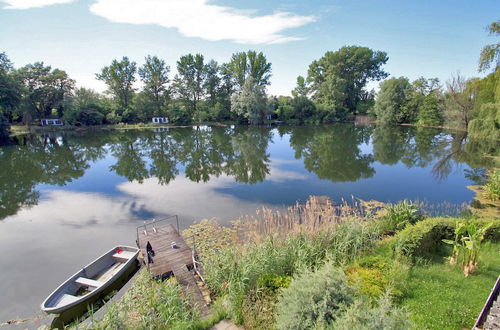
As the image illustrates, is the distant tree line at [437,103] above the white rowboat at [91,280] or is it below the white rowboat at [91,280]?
above

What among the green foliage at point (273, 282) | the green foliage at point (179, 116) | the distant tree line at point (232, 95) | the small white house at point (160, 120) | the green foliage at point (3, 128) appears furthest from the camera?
Answer: the small white house at point (160, 120)

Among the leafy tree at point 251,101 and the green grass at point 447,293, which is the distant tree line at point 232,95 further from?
the green grass at point 447,293

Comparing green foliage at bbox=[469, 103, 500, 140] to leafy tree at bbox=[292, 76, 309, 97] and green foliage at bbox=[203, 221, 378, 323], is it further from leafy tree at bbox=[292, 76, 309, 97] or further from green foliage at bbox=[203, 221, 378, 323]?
leafy tree at bbox=[292, 76, 309, 97]

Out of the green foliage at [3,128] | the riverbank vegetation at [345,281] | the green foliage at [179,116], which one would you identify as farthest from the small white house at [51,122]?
the riverbank vegetation at [345,281]

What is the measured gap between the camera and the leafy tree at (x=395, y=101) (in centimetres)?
4437

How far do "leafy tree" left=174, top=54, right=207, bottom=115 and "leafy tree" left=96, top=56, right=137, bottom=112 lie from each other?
322 inches

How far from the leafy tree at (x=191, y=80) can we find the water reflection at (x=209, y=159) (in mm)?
23931

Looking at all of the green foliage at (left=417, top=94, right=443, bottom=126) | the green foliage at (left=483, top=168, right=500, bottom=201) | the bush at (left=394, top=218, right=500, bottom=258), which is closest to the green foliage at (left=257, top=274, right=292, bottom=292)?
the bush at (left=394, top=218, right=500, bottom=258)

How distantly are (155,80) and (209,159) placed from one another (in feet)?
116

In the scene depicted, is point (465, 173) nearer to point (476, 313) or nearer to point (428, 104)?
point (476, 313)

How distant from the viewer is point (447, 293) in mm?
4586

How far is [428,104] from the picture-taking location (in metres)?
40.6

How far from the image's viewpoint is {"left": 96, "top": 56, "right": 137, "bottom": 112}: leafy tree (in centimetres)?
4594

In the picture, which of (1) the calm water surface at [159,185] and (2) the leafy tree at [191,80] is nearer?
(1) the calm water surface at [159,185]
